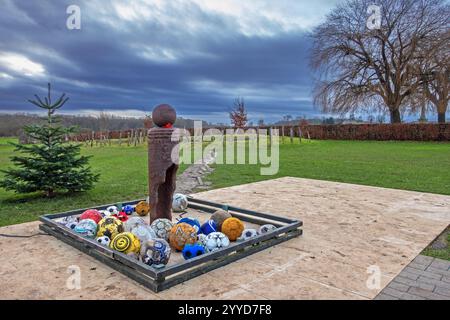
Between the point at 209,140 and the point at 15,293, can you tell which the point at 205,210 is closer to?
the point at 15,293

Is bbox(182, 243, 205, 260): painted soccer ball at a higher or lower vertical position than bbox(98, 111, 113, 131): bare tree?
lower

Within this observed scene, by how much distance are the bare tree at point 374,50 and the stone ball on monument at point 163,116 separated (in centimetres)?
2262

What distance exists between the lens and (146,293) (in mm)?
2311

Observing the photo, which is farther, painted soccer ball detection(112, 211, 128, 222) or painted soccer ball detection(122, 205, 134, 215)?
painted soccer ball detection(122, 205, 134, 215)

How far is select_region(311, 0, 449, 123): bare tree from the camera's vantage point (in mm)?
22016

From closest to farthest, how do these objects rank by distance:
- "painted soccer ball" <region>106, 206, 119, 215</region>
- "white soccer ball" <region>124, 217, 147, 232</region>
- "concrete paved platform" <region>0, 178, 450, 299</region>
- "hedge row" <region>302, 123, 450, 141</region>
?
"concrete paved platform" <region>0, 178, 450, 299</region> < "white soccer ball" <region>124, 217, 147, 232</region> < "painted soccer ball" <region>106, 206, 119, 215</region> < "hedge row" <region>302, 123, 450, 141</region>

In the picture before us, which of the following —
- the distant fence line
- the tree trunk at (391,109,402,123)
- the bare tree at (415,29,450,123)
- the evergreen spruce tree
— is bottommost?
the evergreen spruce tree

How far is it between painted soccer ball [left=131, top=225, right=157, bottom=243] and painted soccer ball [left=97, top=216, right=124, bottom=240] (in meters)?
0.28

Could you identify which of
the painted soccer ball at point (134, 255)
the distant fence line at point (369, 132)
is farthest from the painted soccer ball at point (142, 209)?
the distant fence line at point (369, 132)

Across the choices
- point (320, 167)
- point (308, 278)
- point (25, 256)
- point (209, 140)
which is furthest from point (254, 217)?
point (209, 140)

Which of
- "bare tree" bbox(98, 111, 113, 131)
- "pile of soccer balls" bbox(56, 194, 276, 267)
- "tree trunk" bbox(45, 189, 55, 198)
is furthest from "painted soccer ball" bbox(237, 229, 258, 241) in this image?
"bare tree" bbox(98, 111, 113, 131)

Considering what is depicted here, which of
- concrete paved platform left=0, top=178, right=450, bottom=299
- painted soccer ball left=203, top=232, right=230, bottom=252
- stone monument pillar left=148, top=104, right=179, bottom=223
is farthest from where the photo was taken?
stone monument pillar left=148, top=104, right=179, bottom=223

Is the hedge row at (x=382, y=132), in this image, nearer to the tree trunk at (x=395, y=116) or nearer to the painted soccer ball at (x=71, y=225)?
the tree trunk at (x=395, y=116)

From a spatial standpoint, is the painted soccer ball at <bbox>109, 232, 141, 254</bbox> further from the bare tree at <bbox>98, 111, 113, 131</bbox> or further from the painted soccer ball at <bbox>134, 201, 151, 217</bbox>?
the bare tree at <bbox>98, 111, 113, 131</bbox>
